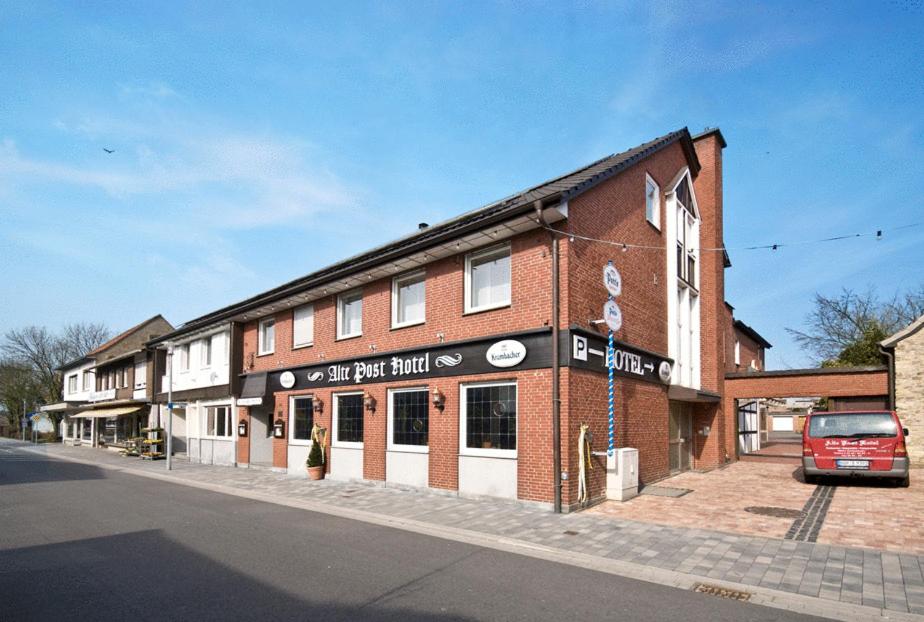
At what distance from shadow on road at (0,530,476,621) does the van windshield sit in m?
11.9

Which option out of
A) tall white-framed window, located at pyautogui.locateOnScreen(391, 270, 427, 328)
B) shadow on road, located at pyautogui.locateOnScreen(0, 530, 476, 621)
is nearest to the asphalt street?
shadow on road, located at pyautogui.locateOnScreen(0, 530, 476, 621)

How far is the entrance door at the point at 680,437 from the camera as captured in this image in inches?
658

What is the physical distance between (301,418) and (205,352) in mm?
8592

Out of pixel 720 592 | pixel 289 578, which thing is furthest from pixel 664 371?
pixel 289 578

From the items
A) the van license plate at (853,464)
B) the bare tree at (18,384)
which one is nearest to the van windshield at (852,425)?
the van license plate at (853,464)

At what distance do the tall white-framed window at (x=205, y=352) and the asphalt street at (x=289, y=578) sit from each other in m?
14.2

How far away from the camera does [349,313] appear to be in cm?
1738

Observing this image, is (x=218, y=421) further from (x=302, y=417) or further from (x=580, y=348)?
(x=580, y=348)

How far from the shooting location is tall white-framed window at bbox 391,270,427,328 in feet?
48.0

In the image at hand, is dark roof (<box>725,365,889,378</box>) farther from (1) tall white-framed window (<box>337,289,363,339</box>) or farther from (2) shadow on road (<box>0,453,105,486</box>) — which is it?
(2) shadow on road (<box>0,453,105,486</box>)

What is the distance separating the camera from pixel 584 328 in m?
11.6

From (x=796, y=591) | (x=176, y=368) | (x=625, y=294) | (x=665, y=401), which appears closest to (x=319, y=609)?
(x=796, y=591)

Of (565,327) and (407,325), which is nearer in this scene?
(565,327)

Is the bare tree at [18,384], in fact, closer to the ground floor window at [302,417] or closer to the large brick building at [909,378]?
the ground floor window at [302,417]
